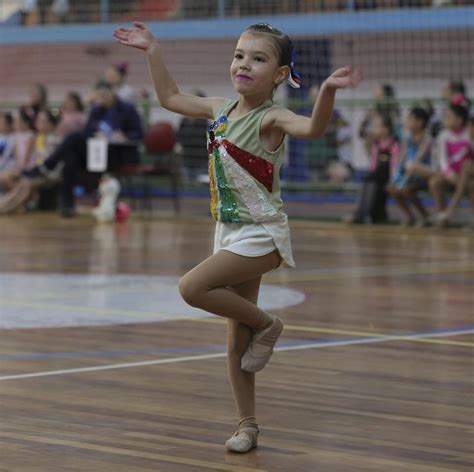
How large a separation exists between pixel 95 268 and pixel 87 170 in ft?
21.5

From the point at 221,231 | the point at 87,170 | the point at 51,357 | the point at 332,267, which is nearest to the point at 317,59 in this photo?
the point at 87,170

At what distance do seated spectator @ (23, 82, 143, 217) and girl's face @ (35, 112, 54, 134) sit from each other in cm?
133

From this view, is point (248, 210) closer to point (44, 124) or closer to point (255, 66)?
point (255, 66)

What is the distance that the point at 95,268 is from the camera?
11.1 metres

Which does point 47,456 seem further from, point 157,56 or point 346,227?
point 346,227

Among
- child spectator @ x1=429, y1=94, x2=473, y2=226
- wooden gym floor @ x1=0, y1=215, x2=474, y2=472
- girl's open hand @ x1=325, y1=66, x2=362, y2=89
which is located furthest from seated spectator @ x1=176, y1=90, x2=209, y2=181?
girl's open hand @ x1=325, y1=66, x2=362, y2=89

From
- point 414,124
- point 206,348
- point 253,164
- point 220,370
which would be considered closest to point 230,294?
point 253,164

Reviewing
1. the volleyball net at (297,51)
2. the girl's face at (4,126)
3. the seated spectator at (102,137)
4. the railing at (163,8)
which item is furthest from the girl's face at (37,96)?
the railing at (163,8)

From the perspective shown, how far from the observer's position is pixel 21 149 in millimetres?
18547

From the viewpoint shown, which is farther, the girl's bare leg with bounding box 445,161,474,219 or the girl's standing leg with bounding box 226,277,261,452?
the girl's bare leg with bounding box 445,161,474,219

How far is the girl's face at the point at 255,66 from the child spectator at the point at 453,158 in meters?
10.4

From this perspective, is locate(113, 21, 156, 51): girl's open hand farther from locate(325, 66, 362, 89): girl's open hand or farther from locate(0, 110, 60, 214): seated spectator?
locate(0, 110, 60, 214): seated spectator

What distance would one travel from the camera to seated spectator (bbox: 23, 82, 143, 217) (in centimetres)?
1712

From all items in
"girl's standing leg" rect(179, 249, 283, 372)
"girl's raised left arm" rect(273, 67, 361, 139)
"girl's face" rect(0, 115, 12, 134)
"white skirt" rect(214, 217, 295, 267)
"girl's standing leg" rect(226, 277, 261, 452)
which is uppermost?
"girl's raised left arm" rect(273, 67, 361, 139)
